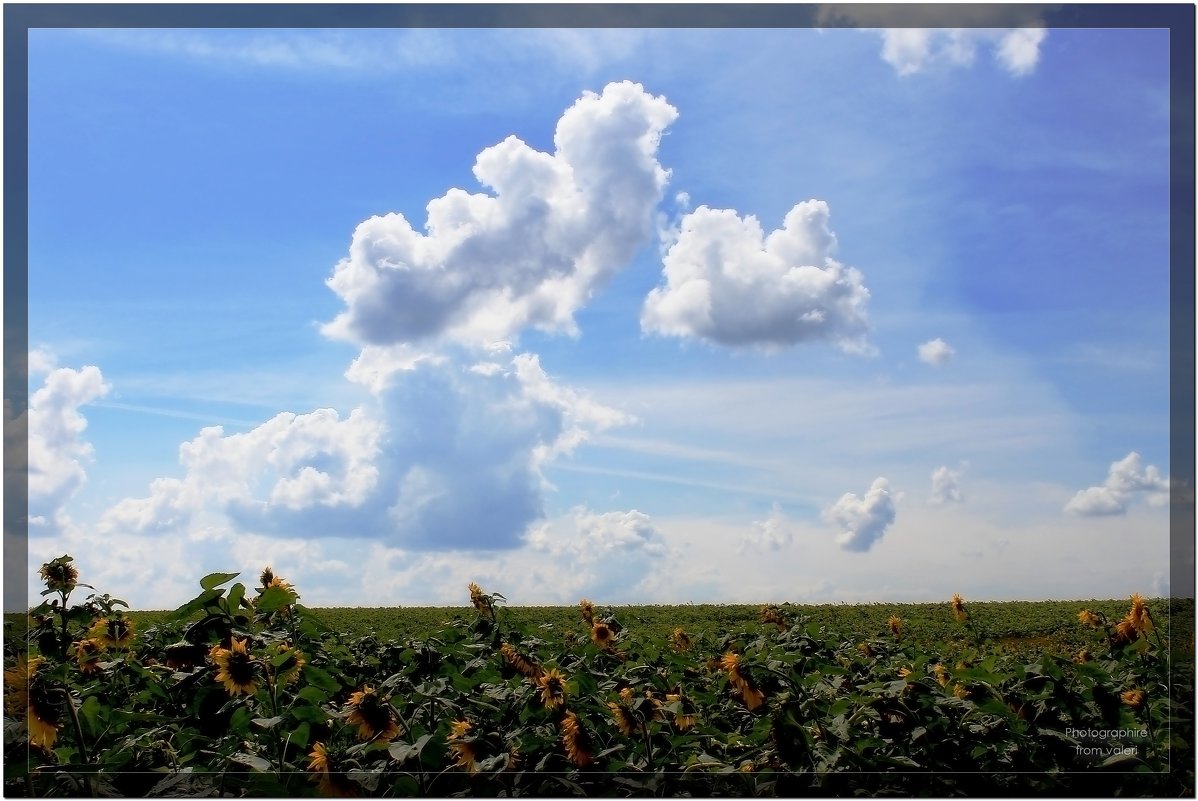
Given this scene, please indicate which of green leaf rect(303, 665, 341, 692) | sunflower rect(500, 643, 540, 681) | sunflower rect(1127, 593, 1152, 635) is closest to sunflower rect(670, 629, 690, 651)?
sunflower rect(500, 643, 540, 681)

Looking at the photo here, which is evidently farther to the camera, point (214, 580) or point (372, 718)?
point (214, 580)

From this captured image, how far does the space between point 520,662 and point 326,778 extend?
4.06 feet

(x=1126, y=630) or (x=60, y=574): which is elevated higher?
(x=60, y=574)

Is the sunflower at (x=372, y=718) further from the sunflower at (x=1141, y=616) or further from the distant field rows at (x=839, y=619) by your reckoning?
the distant field rows at (x=839, y=619)

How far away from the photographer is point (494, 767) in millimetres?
4141

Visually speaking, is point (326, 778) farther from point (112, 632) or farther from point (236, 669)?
point (112, 632)

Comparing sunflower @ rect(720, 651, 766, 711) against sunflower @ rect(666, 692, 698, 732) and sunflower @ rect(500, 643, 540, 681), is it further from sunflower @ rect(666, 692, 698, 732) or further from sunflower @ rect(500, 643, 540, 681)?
sunflower @ rect(500, 643, 540, 681)

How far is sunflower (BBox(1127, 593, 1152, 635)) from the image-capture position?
5543 millimetres

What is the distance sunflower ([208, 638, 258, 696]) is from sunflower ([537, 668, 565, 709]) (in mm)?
1281

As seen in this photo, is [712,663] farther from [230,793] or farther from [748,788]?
[230,793]

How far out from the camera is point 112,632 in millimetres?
5754

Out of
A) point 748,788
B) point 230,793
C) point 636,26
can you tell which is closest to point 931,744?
point 748,788

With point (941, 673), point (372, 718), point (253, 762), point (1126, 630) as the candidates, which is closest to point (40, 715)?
point (253, 762)

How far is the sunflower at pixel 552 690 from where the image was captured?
434cm
